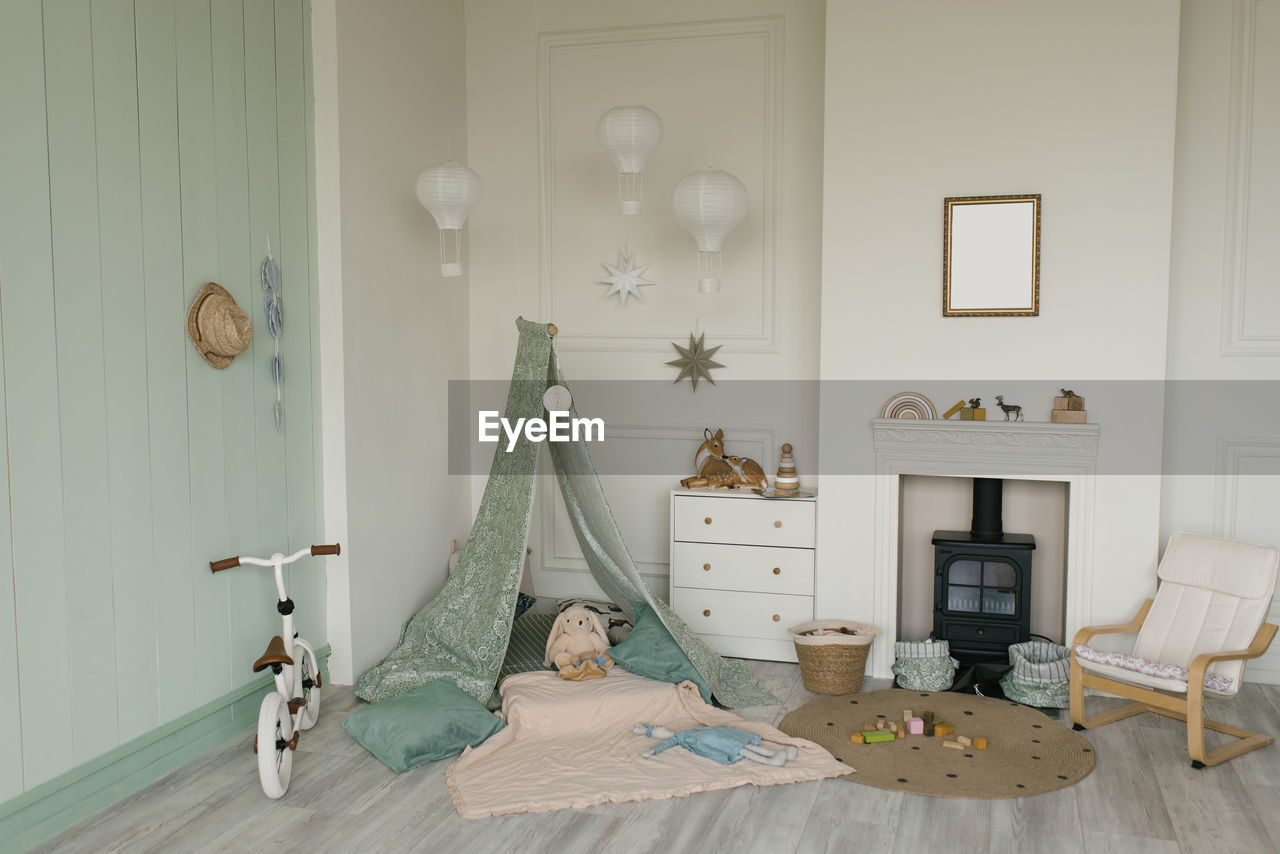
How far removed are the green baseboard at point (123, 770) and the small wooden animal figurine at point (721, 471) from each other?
2132mm

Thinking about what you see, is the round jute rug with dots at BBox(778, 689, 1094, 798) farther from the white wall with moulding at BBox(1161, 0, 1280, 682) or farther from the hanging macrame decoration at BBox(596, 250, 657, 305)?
the hanging macrame decoration at BBox(596, 250, 657, 305)

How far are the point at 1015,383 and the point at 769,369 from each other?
3.92 feet

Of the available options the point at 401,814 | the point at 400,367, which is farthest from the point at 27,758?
the point at 400,367

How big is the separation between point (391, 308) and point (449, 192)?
0.64 m

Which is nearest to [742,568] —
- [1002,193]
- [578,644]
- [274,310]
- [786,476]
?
[786,476]

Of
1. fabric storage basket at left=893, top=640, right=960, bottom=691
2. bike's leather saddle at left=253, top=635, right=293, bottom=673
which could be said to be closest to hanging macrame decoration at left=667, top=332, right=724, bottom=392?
fabric storage basket at left=893, top=640, right=960, bottom=691

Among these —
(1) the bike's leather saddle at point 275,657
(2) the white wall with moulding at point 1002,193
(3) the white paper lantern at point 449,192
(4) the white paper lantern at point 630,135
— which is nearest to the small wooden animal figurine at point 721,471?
(2) the white wall with moulding at point 1002,193

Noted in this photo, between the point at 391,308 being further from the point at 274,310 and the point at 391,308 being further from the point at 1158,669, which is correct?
the point at 1158,669

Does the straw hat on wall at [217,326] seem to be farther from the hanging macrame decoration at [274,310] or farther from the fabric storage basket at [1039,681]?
the fabric storage basket at [1039,681]

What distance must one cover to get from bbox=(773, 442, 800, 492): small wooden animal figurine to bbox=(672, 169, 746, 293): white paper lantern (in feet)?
3.42

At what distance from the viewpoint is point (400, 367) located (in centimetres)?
459

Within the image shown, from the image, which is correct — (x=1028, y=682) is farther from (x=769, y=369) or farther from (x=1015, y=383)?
(x=769, y=369)

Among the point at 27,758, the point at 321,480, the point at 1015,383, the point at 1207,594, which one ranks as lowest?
the point at 27,758

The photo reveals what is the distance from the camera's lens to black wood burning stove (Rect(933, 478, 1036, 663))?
4.29 meters
